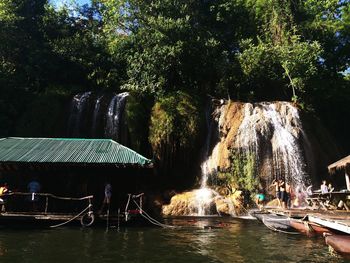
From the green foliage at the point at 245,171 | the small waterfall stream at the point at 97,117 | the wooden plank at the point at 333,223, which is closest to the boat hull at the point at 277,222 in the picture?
the wooden plank at the point at 333,223

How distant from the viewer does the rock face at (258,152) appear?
2598 cm

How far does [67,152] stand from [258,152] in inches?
533

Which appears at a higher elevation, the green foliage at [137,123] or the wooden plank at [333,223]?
the green foliage at [137,123]

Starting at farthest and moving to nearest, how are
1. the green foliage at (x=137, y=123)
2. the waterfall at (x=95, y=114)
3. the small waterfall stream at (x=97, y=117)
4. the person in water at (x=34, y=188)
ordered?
the waterfall at (x=95, y=114)
the small waterfall stream at (x=97, y=117)
the green foliage at (x=137, y=123)
the person in water at (x=34, y=188)

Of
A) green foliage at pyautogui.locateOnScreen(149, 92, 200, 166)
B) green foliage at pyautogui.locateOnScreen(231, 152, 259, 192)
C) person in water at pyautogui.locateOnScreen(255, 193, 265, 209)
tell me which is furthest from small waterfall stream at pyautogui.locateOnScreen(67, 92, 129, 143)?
person in water at pyautogui.locateOnScreen(255, 193, 265, 209)

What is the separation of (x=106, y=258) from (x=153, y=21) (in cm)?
2519

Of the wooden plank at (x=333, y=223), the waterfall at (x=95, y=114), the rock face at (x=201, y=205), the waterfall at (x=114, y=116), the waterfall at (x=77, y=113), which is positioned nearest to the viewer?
the wooden plank at (x=333, y=223)

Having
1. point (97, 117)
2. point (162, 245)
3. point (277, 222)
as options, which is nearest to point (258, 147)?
point (277, 222)

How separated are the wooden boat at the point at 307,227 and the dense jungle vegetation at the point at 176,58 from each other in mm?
12048

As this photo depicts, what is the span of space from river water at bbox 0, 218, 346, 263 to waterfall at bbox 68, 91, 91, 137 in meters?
12.8

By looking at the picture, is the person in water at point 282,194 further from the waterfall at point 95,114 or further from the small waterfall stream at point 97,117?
the waterfall at point 95,114

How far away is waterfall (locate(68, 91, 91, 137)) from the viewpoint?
29062 mm

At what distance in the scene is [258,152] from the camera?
26.9 meters

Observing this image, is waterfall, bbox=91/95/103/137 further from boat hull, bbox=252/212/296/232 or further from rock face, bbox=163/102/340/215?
boat hull, bbox=252/212/296/232
